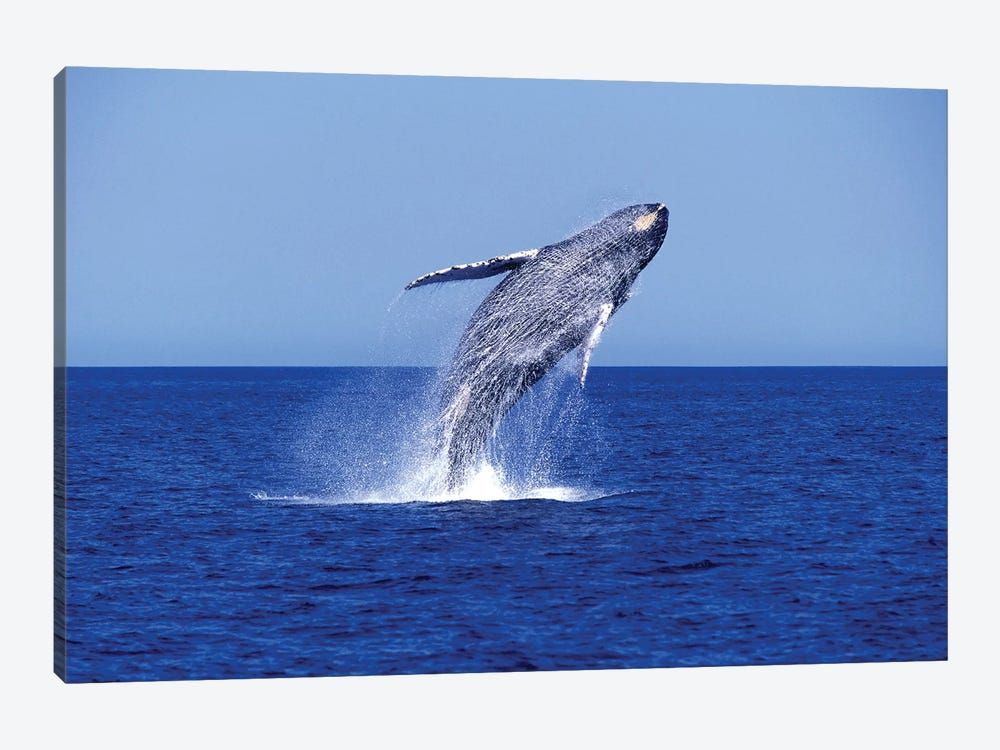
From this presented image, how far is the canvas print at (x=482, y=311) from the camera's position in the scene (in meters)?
15.5

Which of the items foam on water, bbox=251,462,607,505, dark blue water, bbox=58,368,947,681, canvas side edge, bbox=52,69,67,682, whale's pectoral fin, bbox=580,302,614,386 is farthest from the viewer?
foam on water, bbox=251,462,607,505

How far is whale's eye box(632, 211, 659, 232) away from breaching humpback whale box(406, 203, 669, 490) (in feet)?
0.04

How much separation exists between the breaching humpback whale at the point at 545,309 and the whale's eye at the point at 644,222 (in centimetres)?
1

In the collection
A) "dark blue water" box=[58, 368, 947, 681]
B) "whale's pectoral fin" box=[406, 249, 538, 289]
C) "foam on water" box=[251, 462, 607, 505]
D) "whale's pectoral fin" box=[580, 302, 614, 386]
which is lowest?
"dark blue water" box=[58, 368, 947, 681]

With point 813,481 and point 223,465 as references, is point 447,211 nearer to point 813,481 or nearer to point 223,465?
point 813,481

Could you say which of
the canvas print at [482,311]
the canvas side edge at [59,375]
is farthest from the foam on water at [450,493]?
the canvas side edge at [59,375]

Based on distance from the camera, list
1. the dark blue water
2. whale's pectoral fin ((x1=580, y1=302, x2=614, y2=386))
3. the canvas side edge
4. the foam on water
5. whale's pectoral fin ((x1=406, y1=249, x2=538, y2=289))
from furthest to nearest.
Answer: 1. the foam on water
2. whale's pectoral fin ((x1=580, y1=302, x2=614, y2=386))
3. whale's pectoral fin ((x1=406, y1=249, x2=538, y2=289))
4. the dark blue water
5. the canvas side edge

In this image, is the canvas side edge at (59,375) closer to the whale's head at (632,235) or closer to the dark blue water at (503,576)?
the dark blue water at (503,576)

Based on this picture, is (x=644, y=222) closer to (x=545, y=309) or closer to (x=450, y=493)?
(x=545, y=309)

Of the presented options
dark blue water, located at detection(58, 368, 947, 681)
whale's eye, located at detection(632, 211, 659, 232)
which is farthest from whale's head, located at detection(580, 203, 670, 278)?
dark blue water, located at detection(58, 368, 947, 681)

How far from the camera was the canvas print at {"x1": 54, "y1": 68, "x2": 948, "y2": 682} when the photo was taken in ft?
50.9

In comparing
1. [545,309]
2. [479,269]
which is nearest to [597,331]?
[545,309]

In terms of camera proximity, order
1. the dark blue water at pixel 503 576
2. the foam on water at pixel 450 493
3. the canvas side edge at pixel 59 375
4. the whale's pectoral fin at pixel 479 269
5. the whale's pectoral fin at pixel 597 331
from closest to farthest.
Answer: the canvas side edge at pixel 59 375, the dark blue water at pixel 503 576, the whale's pectoral fin at pixel 479 269, the whale's pectoral fin at pixel 597 331, the foam on water at pixel 450 493

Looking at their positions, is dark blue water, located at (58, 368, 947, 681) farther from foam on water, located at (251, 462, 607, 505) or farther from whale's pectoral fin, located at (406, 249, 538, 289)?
whale's pectoral fin, located at (406, 249, 538, 289)
